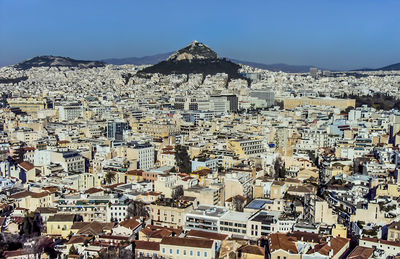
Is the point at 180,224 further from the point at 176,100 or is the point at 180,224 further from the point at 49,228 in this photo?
the point at 176,100

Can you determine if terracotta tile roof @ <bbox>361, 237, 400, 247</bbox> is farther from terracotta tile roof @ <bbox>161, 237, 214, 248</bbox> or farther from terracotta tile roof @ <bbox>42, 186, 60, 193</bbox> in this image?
terracotta tile roof @ <bbox>42, 186, 60, 193</bbox>

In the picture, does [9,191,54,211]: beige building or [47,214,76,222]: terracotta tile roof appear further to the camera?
[9,191,54,211]: beige building

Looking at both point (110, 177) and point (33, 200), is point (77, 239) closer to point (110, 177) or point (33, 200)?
point (33, 200)

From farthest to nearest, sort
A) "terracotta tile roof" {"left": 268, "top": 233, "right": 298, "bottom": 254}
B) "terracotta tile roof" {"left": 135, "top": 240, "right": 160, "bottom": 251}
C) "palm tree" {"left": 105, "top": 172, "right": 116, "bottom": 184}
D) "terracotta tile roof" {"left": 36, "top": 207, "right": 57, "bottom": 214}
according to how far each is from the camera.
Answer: "palm tree" {"left": 105, "top": 172, "right": 116, "bottom": 184} → "terracotta tile roof" {"left": 36, "top": 207, "right": 57, "bottom": 214} → "terracotta tile roof" {"left": 135, "top": 240, "right": 160, "bottom": 251} → "terracotta tile roof" {"left": 268, "top": 233, "right": 298, "bottom": 254}

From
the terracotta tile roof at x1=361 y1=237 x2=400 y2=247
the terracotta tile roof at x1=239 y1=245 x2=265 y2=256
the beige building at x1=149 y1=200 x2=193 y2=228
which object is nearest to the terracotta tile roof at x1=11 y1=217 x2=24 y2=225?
the beige building at x1=149 y1=200 x2=193 y2=228

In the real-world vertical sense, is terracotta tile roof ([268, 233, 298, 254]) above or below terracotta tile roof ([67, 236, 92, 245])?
above

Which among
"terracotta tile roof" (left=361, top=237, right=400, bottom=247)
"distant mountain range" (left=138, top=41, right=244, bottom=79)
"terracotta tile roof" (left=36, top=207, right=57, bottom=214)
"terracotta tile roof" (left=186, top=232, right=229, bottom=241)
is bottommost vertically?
"terracotta tile roof" (left=186, top=232, right=229, bottom=241)

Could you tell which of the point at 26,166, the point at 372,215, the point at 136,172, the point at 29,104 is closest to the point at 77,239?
the point at 136,172

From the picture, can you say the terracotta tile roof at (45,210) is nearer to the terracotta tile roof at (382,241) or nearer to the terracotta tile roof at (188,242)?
the terracotta tile roof at (188,242)
